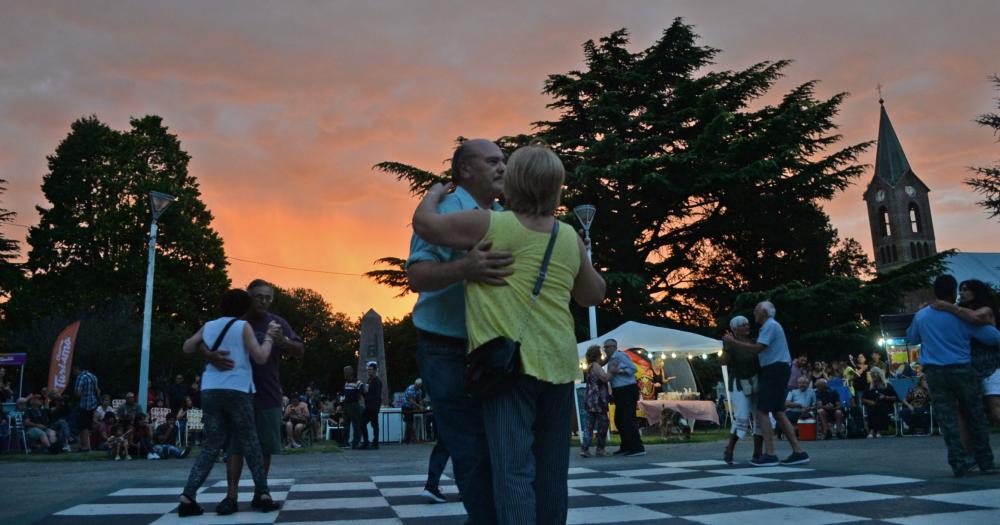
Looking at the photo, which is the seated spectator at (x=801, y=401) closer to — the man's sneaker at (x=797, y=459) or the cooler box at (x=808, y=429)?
the cooler box at (x=808, y=429)

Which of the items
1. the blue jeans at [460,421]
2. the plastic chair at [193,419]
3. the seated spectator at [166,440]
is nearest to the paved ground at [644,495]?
the blue jeans at [460,421]

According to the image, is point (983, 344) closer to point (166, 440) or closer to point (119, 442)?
point (119, 442)

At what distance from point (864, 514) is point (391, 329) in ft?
194

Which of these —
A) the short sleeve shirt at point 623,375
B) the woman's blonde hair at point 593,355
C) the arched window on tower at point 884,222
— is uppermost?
the arched window on tower at point 884,222

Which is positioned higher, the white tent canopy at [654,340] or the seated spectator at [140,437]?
the white tent canopy at [654,340]

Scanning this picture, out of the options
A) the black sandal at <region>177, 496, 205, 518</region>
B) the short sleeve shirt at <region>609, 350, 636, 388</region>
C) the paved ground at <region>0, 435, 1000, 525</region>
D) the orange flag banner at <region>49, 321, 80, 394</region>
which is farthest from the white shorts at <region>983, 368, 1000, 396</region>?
the orange flag banner at <region>49, 321, 80, 394</region>

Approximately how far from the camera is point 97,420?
16141 millimetres

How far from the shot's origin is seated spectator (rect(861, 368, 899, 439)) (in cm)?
1409

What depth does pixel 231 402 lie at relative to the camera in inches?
196

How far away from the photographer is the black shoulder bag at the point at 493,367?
2.26 metres

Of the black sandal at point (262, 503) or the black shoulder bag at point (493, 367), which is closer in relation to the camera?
the black shoulder bag at point (493, 367)

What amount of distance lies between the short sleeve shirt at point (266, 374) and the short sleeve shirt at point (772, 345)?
4810 millimetres

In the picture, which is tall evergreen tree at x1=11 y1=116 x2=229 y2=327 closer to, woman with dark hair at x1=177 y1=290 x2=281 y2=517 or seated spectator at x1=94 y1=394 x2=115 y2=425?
seated spectator at x1=94 y1=394 x2=115 y2=425

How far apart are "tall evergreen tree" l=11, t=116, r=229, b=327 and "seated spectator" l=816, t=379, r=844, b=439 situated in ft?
94.8
